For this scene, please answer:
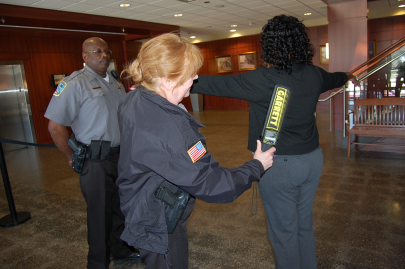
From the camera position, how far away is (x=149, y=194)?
4.12 ft

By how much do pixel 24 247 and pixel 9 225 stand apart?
0.66m

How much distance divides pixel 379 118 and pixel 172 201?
4860 millimetres

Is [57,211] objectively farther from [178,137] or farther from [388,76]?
[388,76]

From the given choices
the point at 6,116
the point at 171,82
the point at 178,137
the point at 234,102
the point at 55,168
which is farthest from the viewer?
the point at 234,102

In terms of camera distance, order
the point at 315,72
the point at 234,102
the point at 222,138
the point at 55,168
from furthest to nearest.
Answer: the point at 234,102, the point at 222,138, the point at 55,168, the point at 315,72

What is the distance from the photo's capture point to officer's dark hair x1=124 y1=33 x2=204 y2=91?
4.02ft

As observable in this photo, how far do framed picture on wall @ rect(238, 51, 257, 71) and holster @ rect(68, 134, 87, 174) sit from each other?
1174 cm

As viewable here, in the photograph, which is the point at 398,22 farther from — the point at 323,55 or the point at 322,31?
the point at 323,55

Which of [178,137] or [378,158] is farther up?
[178,137]

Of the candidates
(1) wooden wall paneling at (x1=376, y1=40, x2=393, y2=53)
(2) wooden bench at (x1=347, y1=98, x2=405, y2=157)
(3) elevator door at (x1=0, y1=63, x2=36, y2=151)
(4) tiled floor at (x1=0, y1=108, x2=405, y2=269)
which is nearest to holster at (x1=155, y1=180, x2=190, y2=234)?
(4) tiled floor at (x1=0, y1=108, x2=405, y2=269)

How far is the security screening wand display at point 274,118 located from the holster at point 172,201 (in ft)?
1.50

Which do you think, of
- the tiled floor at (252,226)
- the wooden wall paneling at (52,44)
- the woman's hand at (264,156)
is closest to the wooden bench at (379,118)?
the tiled floor at (252,226)

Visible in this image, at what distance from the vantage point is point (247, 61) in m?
13.5

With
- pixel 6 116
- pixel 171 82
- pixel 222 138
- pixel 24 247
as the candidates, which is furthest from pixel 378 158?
pixel 6 116
